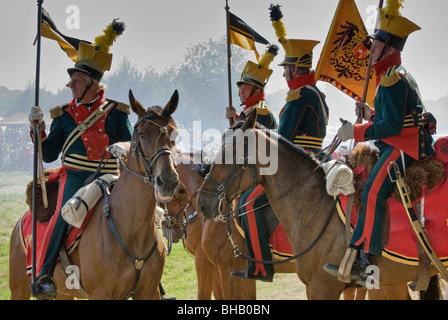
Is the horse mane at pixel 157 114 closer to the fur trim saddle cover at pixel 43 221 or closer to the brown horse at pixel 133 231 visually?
the brown horse at pixel 133 231

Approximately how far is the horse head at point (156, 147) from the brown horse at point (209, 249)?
1.78m

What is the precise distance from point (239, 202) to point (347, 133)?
6.54 feet

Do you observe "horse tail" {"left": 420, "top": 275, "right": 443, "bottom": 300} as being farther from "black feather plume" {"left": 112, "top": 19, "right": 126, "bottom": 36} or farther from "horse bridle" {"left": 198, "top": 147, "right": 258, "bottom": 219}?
"black feather plume" {"left": 112, "top": 19, "right": 126, "bottom": 36}

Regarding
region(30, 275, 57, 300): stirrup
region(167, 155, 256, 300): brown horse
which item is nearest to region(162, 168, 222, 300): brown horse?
region(167, 155, 256, 300): brown horse

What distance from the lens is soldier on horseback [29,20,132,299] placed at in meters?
5.46

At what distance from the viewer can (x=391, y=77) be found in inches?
167

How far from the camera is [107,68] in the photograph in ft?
18.7

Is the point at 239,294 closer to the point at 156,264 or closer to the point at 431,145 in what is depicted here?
the point at 156,264

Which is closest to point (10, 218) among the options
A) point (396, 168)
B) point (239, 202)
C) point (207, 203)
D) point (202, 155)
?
point (202, 155)

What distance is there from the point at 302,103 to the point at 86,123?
2673 millimetres

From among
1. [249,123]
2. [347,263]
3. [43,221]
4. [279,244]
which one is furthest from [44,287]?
[347,263]

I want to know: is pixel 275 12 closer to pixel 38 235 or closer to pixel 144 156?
pixel 144 156

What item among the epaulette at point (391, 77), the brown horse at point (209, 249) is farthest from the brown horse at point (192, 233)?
the epaulette at point (391, 77)

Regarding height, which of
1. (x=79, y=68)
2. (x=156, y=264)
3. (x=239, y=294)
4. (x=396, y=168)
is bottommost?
(x=239, y=294)
